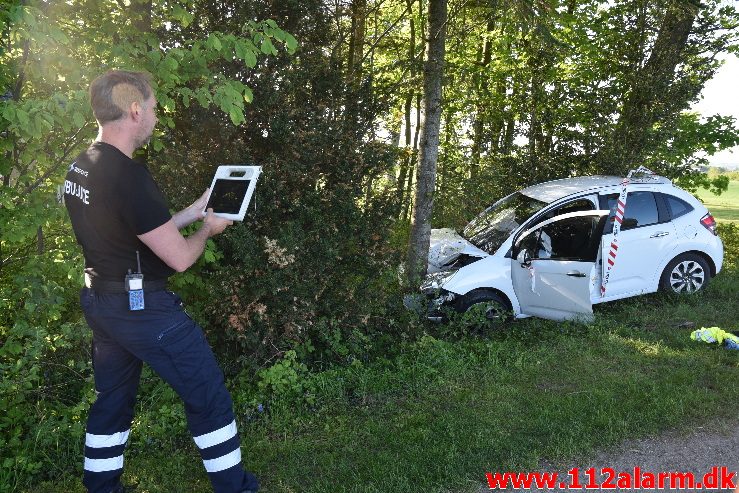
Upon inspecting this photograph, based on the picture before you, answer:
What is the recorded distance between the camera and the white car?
6.97 meters

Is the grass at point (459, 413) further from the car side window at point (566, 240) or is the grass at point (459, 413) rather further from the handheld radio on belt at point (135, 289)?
the handheld radio on belt at point (135, 289)

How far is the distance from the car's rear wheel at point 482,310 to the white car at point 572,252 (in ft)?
0.05

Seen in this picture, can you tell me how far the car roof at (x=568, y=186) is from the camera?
7766mm

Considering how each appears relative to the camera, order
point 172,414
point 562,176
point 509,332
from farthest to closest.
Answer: point 562,176, point 509,332, point 172,414

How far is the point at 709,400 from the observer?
4.81 metres

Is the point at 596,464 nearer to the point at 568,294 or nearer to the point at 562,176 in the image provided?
the point at 568,294

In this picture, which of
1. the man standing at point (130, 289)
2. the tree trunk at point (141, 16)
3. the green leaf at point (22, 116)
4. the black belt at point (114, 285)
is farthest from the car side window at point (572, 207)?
the green leaf at point (22, 116)

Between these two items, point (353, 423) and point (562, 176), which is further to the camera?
point (562, 176)

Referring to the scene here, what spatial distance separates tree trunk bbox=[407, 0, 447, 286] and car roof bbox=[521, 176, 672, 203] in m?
1.66

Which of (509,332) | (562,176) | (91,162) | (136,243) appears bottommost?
(509,332)

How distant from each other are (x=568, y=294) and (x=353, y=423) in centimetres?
357

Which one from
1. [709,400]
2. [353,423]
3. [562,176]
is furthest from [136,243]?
A: [562,176]

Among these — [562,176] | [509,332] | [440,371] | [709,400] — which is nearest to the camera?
[709,400]

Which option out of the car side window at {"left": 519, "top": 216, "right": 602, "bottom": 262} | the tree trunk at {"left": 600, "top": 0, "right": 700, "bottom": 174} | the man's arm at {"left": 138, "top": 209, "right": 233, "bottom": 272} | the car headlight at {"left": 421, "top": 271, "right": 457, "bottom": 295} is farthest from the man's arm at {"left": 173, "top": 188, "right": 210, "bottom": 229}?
the tree trunk at {"left": 600, "top": 0, "right": 700, "bottom": 174}
